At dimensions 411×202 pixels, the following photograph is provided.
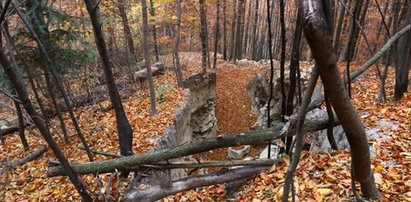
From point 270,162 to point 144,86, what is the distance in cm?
844

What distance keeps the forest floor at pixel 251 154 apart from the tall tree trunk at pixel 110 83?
74 centimetres

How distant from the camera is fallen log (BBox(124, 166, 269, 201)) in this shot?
11.2 feet

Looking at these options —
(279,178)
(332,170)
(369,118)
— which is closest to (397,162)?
(332,170)

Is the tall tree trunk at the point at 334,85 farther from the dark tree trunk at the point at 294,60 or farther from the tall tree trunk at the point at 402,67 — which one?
the tall tree trunk at the point at 402,67

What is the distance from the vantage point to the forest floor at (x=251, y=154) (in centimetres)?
295

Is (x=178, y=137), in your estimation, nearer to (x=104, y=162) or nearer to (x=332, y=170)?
(x=104, y=162)

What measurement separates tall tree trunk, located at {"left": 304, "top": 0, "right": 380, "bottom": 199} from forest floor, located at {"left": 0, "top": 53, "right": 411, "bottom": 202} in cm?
84

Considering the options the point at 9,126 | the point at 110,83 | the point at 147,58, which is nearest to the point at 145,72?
the point at 147,58

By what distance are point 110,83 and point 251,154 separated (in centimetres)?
810

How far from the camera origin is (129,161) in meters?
3.60

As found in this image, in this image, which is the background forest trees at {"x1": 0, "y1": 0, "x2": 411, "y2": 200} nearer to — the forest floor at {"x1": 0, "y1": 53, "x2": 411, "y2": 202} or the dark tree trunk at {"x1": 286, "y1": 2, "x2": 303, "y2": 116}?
the dark tree trunk at {"x1": 286, "y1": 2, "x2": 303, "y2": 116}

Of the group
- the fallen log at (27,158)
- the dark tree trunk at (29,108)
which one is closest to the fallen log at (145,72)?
the fallen log at (27,158)

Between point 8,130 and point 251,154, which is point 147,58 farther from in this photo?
point 251,154

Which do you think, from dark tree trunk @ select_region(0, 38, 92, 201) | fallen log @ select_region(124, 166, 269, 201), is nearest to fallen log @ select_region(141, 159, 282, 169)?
fallen log @ select_region(124, 166, 269, 201)
